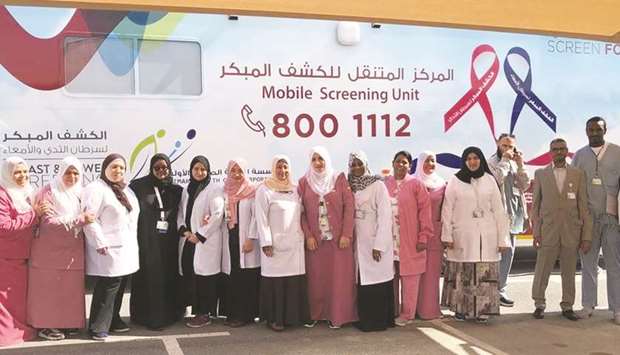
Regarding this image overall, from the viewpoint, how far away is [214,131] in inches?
245

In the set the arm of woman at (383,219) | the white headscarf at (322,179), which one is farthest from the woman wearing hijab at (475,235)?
the white headscarf at (322,179)

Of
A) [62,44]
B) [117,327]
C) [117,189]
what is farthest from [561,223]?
[62,44]

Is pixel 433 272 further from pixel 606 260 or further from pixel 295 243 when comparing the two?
pixel 606 260

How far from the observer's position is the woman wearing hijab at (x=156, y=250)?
5180mm

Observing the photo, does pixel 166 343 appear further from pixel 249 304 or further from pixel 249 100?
pixel 249 100

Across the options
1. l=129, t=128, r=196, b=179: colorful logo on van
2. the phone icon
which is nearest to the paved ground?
l=129, t=128, r=196, b=179: colorful logo on van

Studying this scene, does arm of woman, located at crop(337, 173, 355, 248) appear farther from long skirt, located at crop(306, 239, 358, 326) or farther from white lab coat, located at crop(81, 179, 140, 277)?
white lab coat, located at crop(81, 179, 140, 277)

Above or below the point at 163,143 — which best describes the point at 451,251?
below

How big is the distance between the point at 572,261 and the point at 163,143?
13.3 feet

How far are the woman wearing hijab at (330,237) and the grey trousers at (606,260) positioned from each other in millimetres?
2205

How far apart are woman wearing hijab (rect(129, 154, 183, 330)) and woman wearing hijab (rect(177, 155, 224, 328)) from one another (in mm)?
90

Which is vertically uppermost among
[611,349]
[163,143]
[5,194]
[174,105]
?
[174,105]

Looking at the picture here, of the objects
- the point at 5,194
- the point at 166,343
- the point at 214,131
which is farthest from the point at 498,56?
the point at 5,194

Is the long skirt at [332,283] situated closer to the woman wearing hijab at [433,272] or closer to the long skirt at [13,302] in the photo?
the woman wearing hijab at [433,272]
